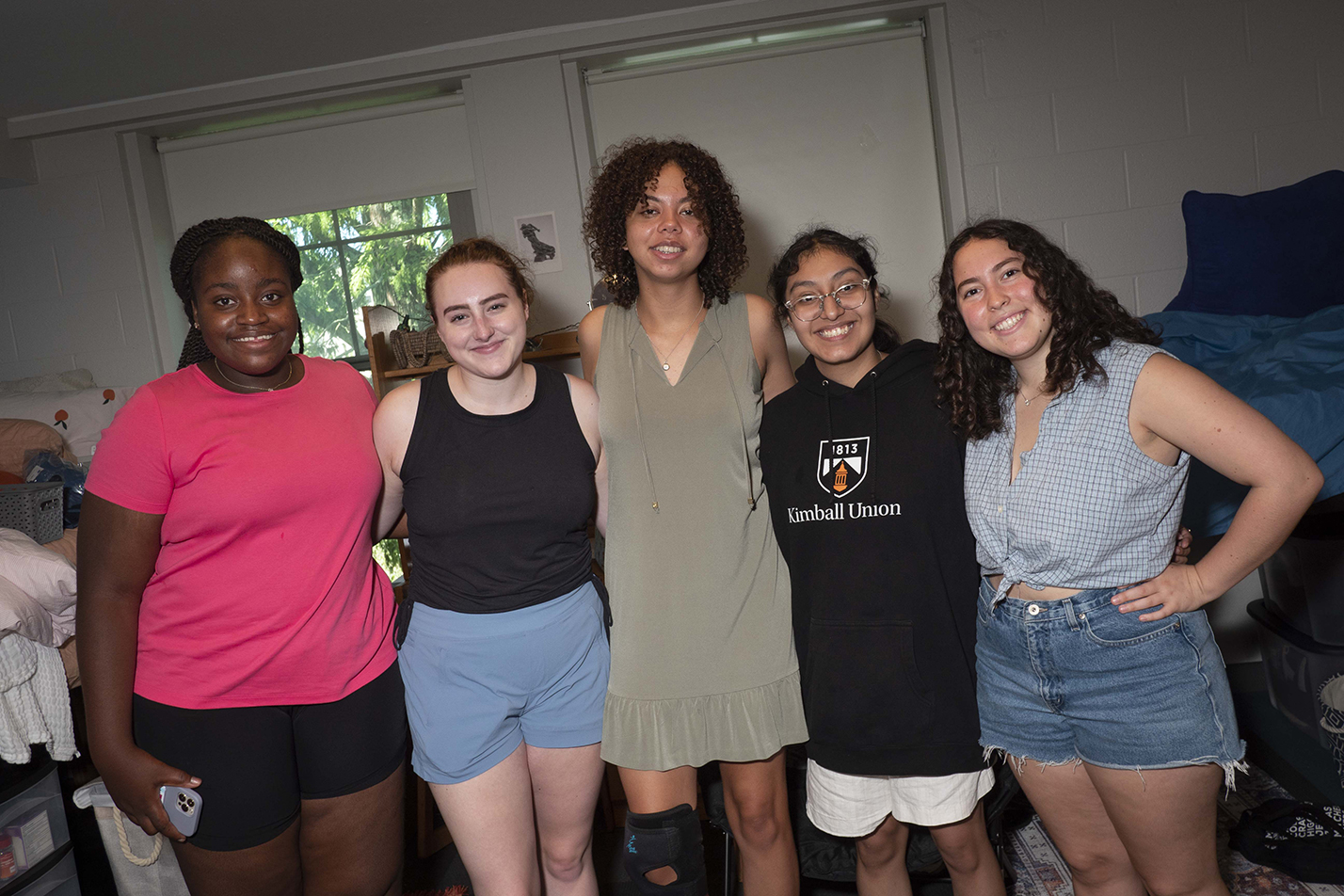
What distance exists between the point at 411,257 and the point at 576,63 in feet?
3.74

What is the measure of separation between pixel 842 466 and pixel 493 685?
748mm

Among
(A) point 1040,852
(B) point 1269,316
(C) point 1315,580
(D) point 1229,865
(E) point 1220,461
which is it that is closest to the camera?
(E) point 1220,461

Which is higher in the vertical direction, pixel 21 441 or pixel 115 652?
pixel 21 441

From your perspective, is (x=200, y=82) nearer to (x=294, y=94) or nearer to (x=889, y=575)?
(x=294, y=94)

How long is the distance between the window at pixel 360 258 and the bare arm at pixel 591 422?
7.98ft

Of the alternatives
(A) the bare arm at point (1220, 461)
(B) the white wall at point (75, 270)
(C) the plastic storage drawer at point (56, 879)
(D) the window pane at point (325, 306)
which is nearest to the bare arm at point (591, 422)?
(A) the bare arm at point (1220, 461)

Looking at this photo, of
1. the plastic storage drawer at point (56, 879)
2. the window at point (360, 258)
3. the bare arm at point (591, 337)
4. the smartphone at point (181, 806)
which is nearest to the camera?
the smartphone at point (181, 806)

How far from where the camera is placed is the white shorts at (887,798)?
62.1 inches

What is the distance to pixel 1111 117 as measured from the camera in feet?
11.1

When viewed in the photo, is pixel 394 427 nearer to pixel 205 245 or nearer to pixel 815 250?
pixel 205 245

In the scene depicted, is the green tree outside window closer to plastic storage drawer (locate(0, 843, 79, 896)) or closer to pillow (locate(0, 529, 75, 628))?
pillow (locate(0, 529, 75, 628))

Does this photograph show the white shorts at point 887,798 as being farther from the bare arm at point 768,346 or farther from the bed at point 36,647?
the bed at point 36,647

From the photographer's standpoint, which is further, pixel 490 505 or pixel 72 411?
pixel 72 411

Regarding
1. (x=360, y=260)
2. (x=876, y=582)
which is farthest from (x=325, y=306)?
(x=876, y=582)
